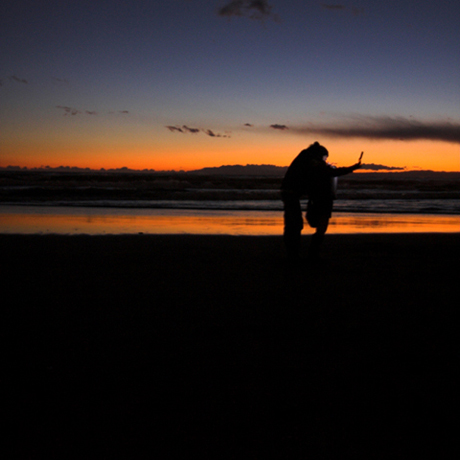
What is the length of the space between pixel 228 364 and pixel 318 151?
4.82 m

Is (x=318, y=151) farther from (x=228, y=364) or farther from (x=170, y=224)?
(x=170, y=224)

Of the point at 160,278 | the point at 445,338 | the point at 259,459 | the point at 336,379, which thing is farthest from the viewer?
the point at 160,278

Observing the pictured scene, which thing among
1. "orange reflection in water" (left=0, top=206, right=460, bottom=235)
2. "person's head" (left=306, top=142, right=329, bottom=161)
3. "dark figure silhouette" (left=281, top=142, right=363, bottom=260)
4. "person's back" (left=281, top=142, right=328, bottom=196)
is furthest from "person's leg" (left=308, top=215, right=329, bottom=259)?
"orange reflection in water" (left=0, top=206, right=460, bottom=235)

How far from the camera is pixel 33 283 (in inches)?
220

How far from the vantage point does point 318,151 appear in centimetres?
718

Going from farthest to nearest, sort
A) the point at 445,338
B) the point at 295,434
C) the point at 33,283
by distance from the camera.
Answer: the point at 33,283, the point at 445,338, the point at 295,434

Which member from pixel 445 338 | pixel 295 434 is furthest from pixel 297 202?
pixel 295 434

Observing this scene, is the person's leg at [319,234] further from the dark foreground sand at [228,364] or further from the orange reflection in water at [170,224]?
the orange reflection in water at [170,224]

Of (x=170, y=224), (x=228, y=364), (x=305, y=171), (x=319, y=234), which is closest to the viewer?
(x=228, y=364)

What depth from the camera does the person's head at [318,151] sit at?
23.5 ft

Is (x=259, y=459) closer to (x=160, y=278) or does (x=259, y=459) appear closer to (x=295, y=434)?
(x=295, y=434)

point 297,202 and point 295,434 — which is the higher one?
point 297,202

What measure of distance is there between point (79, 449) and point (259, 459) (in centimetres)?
81

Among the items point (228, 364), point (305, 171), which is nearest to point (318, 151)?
point (305, 171)
